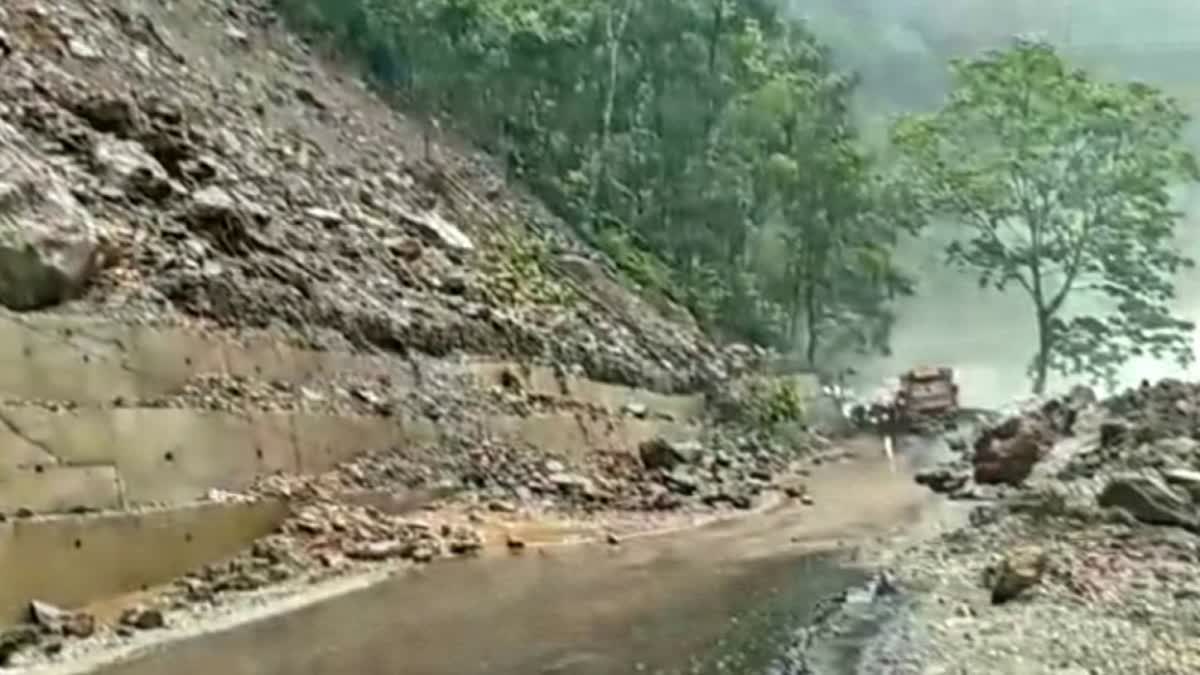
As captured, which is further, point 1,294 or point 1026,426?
point 1026,426

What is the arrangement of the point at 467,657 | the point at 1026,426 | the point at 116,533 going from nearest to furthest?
the point at 467,657 → the point at 116,533 → the point at 1026,426

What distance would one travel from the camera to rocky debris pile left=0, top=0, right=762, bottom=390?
17.0 metres

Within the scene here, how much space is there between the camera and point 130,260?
17141mm

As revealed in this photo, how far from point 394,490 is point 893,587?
706 centimetres

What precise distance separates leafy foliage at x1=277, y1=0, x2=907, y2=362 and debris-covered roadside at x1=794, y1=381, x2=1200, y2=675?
1601 cm

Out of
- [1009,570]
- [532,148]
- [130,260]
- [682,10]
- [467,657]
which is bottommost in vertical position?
[467,657]

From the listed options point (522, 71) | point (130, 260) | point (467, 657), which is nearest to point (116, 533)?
point (467, 657)

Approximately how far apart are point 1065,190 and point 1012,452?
52.8 ft

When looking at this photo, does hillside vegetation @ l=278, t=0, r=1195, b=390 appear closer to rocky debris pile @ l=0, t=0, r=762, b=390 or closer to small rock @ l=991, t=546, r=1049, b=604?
rocky debris pile @ l=0, t=0, r=762, b=390

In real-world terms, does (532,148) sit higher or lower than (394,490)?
higher

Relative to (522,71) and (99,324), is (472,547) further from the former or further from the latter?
(522,71)

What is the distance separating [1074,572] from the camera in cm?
1380

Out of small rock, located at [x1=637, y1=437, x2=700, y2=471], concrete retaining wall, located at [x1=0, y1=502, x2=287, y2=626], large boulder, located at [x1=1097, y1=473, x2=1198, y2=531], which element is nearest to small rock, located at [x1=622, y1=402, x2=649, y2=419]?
small rock, located at [x1=637, y1=437, x2=700, y2=471]

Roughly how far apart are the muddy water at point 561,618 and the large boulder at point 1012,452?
8.52 metres
